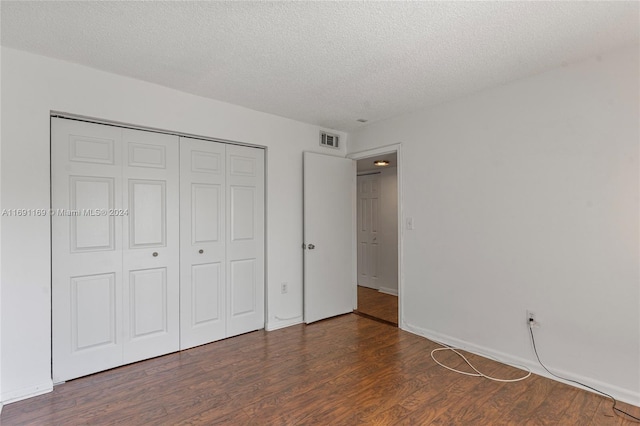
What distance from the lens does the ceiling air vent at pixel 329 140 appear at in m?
4.02

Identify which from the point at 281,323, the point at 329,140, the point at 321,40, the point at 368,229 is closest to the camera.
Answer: the point at 321,40

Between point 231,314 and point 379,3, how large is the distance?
2956 mm

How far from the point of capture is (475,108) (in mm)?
2951

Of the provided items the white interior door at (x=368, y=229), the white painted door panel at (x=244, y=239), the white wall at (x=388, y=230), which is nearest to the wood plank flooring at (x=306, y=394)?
the white painted door panel at (x=244, y=239)

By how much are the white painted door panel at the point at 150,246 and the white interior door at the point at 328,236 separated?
1430mm

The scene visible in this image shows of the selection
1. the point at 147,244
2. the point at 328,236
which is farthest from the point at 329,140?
the point at 147,244

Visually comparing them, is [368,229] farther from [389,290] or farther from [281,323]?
[281,323]

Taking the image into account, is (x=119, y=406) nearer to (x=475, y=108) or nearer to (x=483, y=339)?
(x=483, y=339)

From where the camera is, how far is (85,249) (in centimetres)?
252

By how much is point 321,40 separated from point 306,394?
7.80 feet

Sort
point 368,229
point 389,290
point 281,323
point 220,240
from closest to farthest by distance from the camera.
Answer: point 220,240
point 281,323
point 389,290
point 368,229

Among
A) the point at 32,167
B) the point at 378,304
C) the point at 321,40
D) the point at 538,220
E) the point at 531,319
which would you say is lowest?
the point at 378,304

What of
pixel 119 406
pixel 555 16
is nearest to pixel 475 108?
pixel 555 16

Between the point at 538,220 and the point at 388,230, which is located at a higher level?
the point at 538,220
